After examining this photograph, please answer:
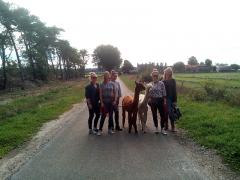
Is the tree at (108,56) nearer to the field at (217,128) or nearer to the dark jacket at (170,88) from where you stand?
the field at (217,128)

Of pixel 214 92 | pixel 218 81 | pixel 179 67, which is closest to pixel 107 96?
pixel 214 92

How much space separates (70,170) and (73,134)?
4.38m

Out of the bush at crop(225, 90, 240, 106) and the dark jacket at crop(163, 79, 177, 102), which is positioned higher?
the dark jacket at crop(163, 79, 177, 102)

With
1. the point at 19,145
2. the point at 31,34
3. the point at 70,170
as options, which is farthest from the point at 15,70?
the point at 70,170

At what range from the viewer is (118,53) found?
350 ft

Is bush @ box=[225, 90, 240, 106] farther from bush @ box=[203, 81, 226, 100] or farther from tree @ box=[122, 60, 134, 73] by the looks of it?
tree @ box=[122, 60, 134, 73]

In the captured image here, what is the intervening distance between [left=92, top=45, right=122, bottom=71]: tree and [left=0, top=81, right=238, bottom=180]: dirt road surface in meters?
95.2

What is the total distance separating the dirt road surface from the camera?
6859mm

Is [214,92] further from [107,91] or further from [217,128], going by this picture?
[107,91]

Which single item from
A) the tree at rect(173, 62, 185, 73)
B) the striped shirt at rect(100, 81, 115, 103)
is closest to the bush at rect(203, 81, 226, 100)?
the striped shirt at rect(100, 81, 115, 103)

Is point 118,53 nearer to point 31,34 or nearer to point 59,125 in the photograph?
point 31,34

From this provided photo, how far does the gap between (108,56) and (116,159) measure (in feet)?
324

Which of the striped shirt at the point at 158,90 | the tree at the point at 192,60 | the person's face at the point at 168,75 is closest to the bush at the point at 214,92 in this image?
the person's face at the point at 168,75

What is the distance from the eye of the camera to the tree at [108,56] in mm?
105875
